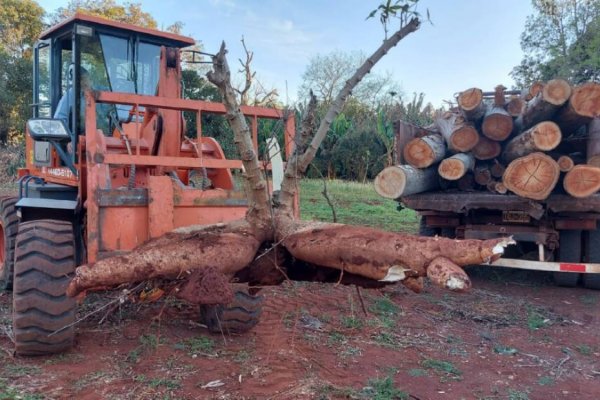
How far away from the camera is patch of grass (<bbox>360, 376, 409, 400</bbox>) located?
3382mm

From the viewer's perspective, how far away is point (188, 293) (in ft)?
8.74

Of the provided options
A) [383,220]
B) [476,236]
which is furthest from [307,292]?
[383,220]

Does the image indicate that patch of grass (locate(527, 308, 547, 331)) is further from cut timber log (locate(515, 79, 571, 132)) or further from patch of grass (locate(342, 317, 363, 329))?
cut timber log (locate(515, 79, 571, 132))

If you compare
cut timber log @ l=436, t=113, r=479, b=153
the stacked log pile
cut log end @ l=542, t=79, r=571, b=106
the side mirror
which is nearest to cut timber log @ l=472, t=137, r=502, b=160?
the stacked log pile

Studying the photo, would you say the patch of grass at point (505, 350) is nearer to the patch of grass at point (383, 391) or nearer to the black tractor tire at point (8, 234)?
the patch of grass at point (383, 391)

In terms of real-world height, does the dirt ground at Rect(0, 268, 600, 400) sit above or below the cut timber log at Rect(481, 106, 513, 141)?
below

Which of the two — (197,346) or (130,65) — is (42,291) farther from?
(130,65)

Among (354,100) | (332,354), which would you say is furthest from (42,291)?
(354,100)

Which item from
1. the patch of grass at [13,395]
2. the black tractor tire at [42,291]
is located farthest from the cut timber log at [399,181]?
the patch of grass at [13,395]

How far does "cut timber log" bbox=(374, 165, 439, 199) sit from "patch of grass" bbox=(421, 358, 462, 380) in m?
2.60

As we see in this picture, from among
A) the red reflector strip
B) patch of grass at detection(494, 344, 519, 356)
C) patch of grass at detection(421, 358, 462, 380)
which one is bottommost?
patch of grass at detection(494, 344, 519, 356)

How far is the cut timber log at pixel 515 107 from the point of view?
6.71 metres

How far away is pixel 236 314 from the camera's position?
4512mm

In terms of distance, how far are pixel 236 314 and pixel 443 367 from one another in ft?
5.48
